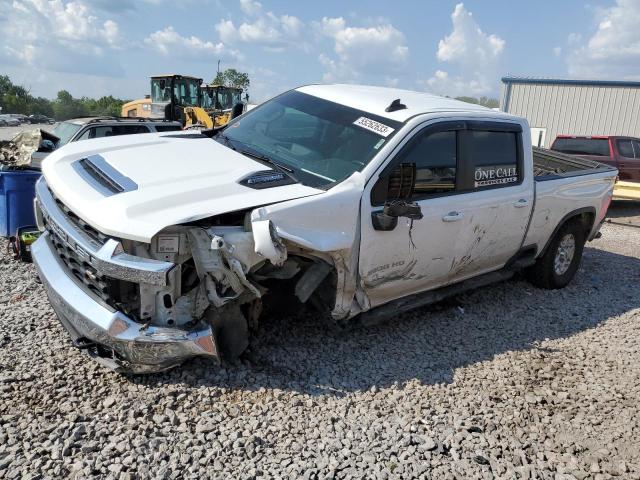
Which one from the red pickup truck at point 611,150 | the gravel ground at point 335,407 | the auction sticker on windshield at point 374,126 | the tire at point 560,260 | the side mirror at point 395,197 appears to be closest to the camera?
the gravel ground at point 335,407

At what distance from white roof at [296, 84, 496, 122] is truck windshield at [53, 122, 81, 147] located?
21.7 feet

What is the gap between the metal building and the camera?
75.9ft

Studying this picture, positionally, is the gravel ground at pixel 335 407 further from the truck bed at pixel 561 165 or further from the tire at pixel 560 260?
the truck bed at pixel 561 165

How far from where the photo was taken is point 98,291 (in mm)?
3215

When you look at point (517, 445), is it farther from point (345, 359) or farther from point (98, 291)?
point (98, 291)

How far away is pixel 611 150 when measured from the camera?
1212cm

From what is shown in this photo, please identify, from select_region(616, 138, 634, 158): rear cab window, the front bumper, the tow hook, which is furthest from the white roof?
select_region(616, 138, 634, 158): rear cab window

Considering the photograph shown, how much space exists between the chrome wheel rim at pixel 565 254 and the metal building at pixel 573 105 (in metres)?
18.8

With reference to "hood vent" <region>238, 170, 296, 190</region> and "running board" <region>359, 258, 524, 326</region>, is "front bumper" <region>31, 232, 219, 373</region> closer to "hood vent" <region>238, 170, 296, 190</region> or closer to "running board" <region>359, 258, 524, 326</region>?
"hood vent" <region>238, 170, 296, 190</region>

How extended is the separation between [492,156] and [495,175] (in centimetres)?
17

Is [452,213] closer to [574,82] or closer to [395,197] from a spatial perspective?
[395,197]

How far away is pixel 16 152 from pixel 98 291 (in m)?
11.6

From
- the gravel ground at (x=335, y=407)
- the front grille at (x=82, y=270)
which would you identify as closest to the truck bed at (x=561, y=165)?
the gravel ground at (x=335, y=407)

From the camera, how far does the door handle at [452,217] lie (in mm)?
4215
